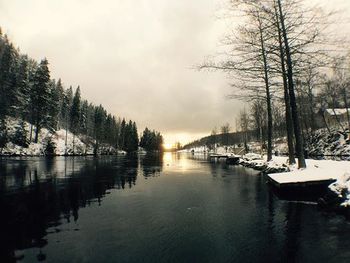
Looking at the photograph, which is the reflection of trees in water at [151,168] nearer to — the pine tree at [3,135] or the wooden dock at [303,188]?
the wooden dock at [303,188]

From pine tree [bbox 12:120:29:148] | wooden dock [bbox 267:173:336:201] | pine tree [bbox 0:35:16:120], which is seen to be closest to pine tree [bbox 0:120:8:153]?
pine tree [bbox 12:120:29:148]

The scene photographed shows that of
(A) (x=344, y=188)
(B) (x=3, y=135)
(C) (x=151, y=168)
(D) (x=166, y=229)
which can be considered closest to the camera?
(D) (x=166, y=229)

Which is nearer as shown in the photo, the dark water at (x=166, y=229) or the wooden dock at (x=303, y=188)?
the dark water at (x=166, y=229)

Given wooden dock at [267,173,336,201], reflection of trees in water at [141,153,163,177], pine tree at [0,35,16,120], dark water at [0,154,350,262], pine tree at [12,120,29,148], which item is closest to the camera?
dark water at [0,154,350,262]

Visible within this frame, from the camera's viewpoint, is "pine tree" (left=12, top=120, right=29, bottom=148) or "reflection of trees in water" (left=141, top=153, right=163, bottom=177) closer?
"reflection of trees in water" (left=141, top=153, right=163, bottom=177)

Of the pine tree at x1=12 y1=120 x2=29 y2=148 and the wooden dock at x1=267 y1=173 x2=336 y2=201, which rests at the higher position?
the pine tree at x1=12 y1=120 x2=29 y2=148

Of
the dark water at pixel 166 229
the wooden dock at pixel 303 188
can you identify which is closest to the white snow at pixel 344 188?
the dark water at pixel 166 229

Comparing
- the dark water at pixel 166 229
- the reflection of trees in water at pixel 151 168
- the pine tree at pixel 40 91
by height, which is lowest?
the dark water at pixel 166 229

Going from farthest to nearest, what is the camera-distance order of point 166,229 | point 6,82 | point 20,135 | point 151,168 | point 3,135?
point 6,82, point 20,135, point 3,135, point 151,168, point 166,229

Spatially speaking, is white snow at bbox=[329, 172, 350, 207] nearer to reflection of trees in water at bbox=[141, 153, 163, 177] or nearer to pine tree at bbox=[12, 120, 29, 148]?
reflection of trees in water at bbox=[141, 153, 163, 177]

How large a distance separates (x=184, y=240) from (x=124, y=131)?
122m

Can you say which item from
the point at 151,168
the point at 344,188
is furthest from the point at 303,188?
the point at 151,168

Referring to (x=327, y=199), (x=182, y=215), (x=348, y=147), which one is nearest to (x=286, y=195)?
(x=327, y=199)

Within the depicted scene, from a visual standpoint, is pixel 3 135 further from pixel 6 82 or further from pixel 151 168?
pixel 151 168
